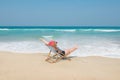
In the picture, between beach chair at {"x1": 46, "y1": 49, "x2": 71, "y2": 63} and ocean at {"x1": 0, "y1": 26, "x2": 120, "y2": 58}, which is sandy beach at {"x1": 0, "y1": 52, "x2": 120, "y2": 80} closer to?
beach chair at {"x1": 46, "y1": 49, "x2": 71, "y2": 63}

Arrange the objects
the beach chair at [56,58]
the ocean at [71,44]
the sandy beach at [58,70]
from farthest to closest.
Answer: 1. the ocean at [71,44]
2. the beach chair at [56,58]
3. the sandy beach at [58,70]

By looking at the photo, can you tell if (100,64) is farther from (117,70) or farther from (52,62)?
Answer: (52,62)

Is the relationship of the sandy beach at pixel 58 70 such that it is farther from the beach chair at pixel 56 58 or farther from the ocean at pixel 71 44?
the ocean at pixel 71 44

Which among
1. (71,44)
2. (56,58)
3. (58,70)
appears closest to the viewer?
(58,70)

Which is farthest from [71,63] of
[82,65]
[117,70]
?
[117,70]

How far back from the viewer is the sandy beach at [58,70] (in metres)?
5.54

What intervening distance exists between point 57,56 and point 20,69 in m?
2.05

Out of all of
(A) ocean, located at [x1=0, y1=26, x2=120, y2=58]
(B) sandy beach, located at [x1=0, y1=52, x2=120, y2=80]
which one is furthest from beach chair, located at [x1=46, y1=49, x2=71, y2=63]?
(A) ocean, located at [x1=0, y1=26, x2=120, y2=58]

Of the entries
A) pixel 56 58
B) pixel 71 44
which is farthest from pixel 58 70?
pixel 71 44

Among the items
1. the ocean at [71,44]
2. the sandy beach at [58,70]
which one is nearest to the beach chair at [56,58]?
the sandy beach at [58,70]

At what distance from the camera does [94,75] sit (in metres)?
5.71

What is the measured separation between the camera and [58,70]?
6.21 meters

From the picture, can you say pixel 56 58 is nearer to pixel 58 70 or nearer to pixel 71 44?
pixel 58 70

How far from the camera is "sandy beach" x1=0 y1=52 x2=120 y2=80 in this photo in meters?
5.54
